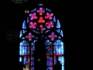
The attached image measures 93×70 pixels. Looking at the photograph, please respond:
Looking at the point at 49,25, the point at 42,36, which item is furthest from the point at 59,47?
the point at 49,25

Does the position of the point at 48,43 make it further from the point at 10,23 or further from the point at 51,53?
the point at 10,23

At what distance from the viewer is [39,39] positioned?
8.77 m

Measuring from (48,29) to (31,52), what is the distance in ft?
2.00

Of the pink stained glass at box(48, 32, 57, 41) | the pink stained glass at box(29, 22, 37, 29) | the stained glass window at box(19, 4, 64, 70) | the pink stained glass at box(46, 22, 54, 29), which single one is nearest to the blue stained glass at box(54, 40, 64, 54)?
the stained glass window at box(19, 4, 64, 70)

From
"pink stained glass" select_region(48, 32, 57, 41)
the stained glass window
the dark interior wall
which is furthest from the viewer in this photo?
"pink stained glass" select_region(48, 32, 57, 41)

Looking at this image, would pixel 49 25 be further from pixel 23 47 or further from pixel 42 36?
pixel 23 47

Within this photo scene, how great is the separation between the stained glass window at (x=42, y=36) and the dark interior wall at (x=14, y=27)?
130 mm

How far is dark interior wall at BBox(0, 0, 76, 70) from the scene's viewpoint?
850 cm

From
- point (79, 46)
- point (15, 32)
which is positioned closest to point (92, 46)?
point (79, 46)

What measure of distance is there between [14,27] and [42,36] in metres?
0.62

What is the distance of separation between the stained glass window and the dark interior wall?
0.13 metres

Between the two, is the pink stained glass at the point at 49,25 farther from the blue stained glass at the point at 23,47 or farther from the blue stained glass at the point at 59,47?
the blue stained glass at the point at 23,47

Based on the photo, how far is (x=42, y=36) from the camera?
8867mm

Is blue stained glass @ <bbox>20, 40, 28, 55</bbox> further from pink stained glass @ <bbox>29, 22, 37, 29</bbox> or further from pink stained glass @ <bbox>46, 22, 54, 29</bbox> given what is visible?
pink stained glass @ <bbox>46, 22, 54, 29</bbox>
